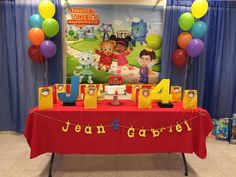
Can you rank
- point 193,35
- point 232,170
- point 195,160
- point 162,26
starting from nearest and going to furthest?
point 232,170, point 195,160, point 193,35, point 162,26

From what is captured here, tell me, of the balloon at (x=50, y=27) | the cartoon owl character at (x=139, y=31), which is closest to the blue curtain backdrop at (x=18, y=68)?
the balloon at (x=50, y=27)

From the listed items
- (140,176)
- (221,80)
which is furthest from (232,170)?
(221,80)

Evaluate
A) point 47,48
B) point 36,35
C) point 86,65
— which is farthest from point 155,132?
point 36,35

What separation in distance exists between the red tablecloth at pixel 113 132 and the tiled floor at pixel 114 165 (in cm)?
37

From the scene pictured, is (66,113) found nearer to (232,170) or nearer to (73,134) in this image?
(73,134)

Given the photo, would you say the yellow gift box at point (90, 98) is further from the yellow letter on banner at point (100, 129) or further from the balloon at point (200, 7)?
the balloon at point (200, 7)

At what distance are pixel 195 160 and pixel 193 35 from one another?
1666 millimetres

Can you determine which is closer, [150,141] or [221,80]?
[150,141]

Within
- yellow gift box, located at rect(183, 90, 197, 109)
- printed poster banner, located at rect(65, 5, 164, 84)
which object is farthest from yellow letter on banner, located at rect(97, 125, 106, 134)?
printed poster banner, located at rect(65, 5, 164, 84)

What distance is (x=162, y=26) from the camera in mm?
3496

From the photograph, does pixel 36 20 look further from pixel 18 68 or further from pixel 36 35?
pixel 18 68

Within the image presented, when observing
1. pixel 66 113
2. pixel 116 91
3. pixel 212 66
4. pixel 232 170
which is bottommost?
pixel 232 170

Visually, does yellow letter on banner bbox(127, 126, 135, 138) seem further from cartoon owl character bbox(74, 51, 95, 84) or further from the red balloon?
the red balloon

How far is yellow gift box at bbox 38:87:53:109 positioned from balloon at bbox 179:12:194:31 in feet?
6.72
